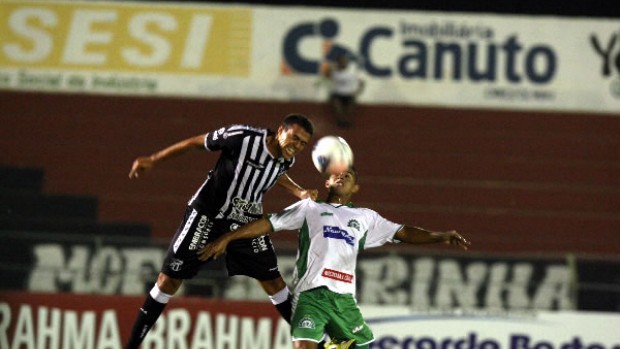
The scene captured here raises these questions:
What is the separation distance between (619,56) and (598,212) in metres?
2.26

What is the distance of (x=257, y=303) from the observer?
35.8ft

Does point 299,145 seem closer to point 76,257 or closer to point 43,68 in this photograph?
point 76,257

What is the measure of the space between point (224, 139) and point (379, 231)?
1163mm

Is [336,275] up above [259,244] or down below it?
below

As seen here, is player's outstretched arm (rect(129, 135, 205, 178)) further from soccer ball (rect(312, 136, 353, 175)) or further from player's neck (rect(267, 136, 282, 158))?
soccer ball (rect(312, 136, 353, 175))

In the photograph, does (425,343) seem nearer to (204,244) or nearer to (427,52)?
(204,244)

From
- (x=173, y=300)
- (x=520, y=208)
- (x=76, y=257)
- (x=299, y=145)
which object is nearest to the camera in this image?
(x=299, y=145)

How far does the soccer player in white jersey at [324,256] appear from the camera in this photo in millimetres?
7672

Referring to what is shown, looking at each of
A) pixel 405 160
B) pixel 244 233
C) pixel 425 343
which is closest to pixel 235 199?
pixel 244 233

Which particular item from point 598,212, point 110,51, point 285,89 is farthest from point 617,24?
point 110,51

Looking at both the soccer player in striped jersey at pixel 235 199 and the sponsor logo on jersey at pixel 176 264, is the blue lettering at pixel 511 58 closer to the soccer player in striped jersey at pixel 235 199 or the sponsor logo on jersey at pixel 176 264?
the soccer player in striped jersey at pixel 235 199

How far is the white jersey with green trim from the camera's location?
7.72m

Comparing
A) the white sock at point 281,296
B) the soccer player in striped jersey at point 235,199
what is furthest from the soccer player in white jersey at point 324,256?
the white sock at point 281,296

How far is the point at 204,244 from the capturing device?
27.4ft
